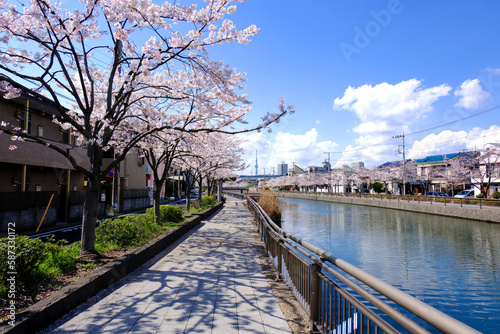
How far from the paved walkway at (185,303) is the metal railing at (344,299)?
1.81 feet

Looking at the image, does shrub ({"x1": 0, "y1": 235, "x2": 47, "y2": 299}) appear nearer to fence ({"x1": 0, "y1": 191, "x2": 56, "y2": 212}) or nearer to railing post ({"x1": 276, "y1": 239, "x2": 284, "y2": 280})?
railing post ({"x1": 276, "y1": 239, "x2": 284, "y2": 280})

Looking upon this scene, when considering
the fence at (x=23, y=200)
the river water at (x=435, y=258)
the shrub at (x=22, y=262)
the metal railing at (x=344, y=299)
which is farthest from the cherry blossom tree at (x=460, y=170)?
the shrub at (x=22, y=262)

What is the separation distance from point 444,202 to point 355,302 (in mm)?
31350

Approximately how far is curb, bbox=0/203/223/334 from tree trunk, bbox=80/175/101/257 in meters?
0.94

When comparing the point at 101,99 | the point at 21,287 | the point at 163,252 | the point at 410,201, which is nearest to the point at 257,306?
the point at 21,287

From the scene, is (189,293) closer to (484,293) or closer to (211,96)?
(211,96)

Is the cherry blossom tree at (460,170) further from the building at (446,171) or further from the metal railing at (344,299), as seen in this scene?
the metal railing at (344,299)

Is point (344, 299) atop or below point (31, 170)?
below

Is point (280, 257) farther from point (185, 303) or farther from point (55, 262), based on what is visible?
point (55, 262)

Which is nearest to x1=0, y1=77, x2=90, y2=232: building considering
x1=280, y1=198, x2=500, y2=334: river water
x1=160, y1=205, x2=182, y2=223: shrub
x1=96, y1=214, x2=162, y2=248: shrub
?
x1=160, y1=205, x2=182, y2=223: shrub

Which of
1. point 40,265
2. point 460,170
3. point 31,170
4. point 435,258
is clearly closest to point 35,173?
point 31,170

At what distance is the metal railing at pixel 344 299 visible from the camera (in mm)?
1729

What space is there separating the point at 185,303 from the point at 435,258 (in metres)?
12.4

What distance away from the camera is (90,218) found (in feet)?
22.0
